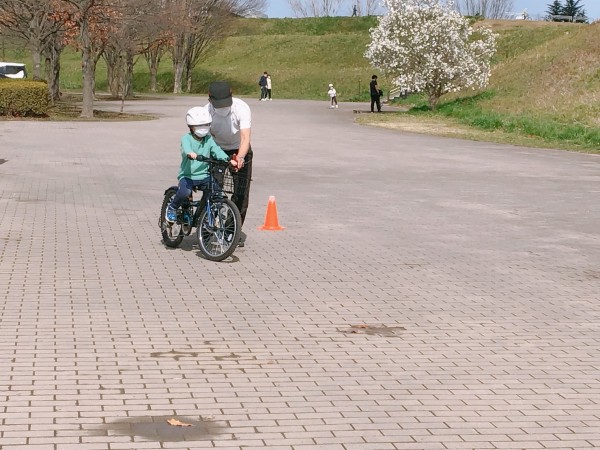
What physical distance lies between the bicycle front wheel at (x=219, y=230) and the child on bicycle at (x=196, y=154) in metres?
0.25

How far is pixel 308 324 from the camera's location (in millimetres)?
7457

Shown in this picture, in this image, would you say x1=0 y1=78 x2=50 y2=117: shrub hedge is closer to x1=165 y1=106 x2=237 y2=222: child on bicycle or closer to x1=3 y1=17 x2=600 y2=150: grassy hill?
x1=3 y1=17 x2=600 y2=150: grassy hill

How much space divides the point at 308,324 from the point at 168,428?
251 cm

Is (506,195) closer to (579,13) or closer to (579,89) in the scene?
(579,89)

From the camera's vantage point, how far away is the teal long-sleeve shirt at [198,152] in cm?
1016

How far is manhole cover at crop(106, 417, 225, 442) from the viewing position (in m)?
4.95

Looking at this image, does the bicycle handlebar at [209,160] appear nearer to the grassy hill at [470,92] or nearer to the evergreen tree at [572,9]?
the grassy hill at [470,92]

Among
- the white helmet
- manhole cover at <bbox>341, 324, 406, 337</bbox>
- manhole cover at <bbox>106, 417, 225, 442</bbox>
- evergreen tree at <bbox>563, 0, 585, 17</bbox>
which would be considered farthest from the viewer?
evergreen tree at <bbox>563, 0, 585, 17</bbox>

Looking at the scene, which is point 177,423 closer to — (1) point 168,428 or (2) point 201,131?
(1) point 168,428

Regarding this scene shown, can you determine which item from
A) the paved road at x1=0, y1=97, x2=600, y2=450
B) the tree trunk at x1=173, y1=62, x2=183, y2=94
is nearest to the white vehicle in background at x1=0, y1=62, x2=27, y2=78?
the tree trunk at x1=173, y1=62, x2=183, y2=94

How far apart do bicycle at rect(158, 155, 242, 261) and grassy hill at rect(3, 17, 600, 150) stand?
1882 cm

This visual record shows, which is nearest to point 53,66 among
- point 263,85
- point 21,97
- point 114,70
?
point 114,70

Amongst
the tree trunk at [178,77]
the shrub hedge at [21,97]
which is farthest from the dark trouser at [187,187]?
the tree trunk at [178,77]

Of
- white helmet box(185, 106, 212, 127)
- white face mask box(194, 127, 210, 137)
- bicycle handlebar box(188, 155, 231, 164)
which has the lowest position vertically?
bicycle handlebar box(188, 155, 231, 164)
